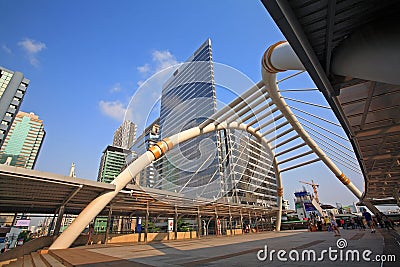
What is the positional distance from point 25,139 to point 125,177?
104326mm

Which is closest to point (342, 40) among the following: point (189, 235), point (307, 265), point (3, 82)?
point (307, 265)

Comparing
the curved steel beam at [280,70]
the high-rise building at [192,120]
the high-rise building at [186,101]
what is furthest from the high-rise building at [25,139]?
the curved steel beam at [280,70]

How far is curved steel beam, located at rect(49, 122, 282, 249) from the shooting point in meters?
11.6

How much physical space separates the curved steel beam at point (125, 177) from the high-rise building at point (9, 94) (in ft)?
196

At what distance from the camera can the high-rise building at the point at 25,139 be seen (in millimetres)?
84688

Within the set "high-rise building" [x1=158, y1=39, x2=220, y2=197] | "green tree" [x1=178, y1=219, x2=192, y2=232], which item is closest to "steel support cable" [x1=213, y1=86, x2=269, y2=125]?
"high-rise building" [x1=158, y1=39, x2=220, y2=197]

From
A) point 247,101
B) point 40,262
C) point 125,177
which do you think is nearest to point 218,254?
point 40,262

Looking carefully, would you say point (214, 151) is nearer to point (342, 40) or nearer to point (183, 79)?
point (183, 79)

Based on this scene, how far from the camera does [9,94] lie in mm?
57562

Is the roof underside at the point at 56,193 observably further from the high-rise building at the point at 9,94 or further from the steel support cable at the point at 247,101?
the high-rise building at the point at 9,94

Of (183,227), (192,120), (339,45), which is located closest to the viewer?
(339,45)

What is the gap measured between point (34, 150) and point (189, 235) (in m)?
103

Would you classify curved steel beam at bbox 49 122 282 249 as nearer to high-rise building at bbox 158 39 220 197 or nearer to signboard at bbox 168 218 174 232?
high-rise building at bbox 158 39 220 197

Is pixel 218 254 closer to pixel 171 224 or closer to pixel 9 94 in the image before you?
pixel 171 224
